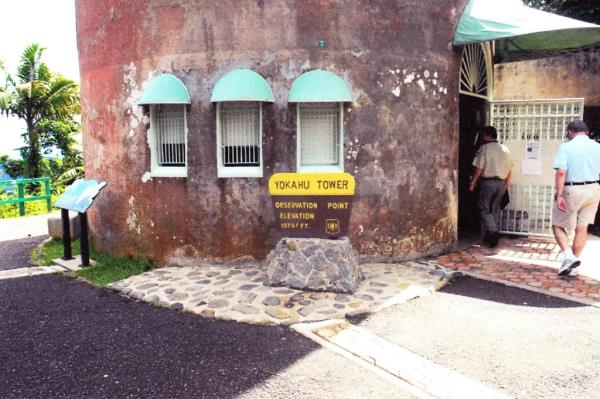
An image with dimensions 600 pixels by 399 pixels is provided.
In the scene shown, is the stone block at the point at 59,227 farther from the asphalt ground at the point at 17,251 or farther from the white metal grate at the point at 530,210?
the white metal grate at the point at 530,210

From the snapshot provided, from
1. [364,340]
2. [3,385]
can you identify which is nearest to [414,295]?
[364,340]

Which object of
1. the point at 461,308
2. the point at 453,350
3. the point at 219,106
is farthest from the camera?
the point at 219,106

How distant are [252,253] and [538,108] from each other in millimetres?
5845

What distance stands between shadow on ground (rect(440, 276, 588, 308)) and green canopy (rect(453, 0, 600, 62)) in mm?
3554

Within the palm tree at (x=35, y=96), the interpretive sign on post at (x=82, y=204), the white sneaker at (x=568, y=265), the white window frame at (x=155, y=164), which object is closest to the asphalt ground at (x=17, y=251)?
the interpretive sign on post at (x=82, y=204)

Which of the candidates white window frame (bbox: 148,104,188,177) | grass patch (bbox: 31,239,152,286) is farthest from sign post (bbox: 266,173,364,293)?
grass patch (bbox: 31,239,152,286)

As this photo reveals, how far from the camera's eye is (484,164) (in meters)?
8.12

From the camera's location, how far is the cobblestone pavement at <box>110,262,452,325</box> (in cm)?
532

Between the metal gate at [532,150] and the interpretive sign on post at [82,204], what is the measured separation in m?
7.30

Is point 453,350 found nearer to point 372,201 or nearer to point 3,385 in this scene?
point 372,201

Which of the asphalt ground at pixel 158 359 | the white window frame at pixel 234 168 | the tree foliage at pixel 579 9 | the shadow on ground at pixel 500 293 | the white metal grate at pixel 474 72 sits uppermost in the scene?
the tree foliage at pixel 579 9

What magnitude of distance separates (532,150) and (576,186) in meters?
2.42

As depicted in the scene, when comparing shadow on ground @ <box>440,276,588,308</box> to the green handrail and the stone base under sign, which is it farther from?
the green handrail

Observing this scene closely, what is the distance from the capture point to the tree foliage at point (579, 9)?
1331 cm
